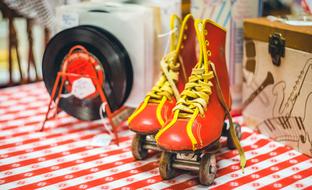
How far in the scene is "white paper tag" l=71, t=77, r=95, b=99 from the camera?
1.00m

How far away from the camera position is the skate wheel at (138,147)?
89 centimetres

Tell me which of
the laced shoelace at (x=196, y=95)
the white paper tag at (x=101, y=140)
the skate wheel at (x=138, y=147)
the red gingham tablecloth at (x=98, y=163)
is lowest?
the red gingham tablecloth at (x=98, y=163)

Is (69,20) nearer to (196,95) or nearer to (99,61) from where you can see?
(99,61)

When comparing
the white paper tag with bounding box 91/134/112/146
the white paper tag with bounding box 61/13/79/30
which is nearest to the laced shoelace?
the white paper tag with bounding box 91/134/112/146

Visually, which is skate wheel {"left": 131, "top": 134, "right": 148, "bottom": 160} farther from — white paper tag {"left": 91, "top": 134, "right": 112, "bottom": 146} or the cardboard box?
the cardboard box

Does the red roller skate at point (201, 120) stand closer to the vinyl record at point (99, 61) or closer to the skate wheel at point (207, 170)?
the skate wheel at point (207, 170)

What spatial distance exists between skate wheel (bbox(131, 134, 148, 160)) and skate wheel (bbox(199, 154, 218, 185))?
15cm

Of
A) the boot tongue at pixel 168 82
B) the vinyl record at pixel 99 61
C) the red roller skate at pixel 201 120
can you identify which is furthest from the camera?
the vinyl record at pixel 99 61

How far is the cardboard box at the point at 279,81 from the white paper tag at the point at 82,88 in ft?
1.21

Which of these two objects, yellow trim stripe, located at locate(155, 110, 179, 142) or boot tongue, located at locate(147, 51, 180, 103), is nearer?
yellow trim stripe, located at locate(155, 110, 179, 142)

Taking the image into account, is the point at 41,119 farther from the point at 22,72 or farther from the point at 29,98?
the point at 22,72

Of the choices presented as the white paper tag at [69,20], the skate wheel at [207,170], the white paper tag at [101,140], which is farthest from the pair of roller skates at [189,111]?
the white paper tag at [69,20]

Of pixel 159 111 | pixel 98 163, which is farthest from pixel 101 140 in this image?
pixel 159 111

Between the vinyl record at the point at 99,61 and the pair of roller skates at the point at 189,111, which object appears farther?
the vinyl record at the point at 99,61
